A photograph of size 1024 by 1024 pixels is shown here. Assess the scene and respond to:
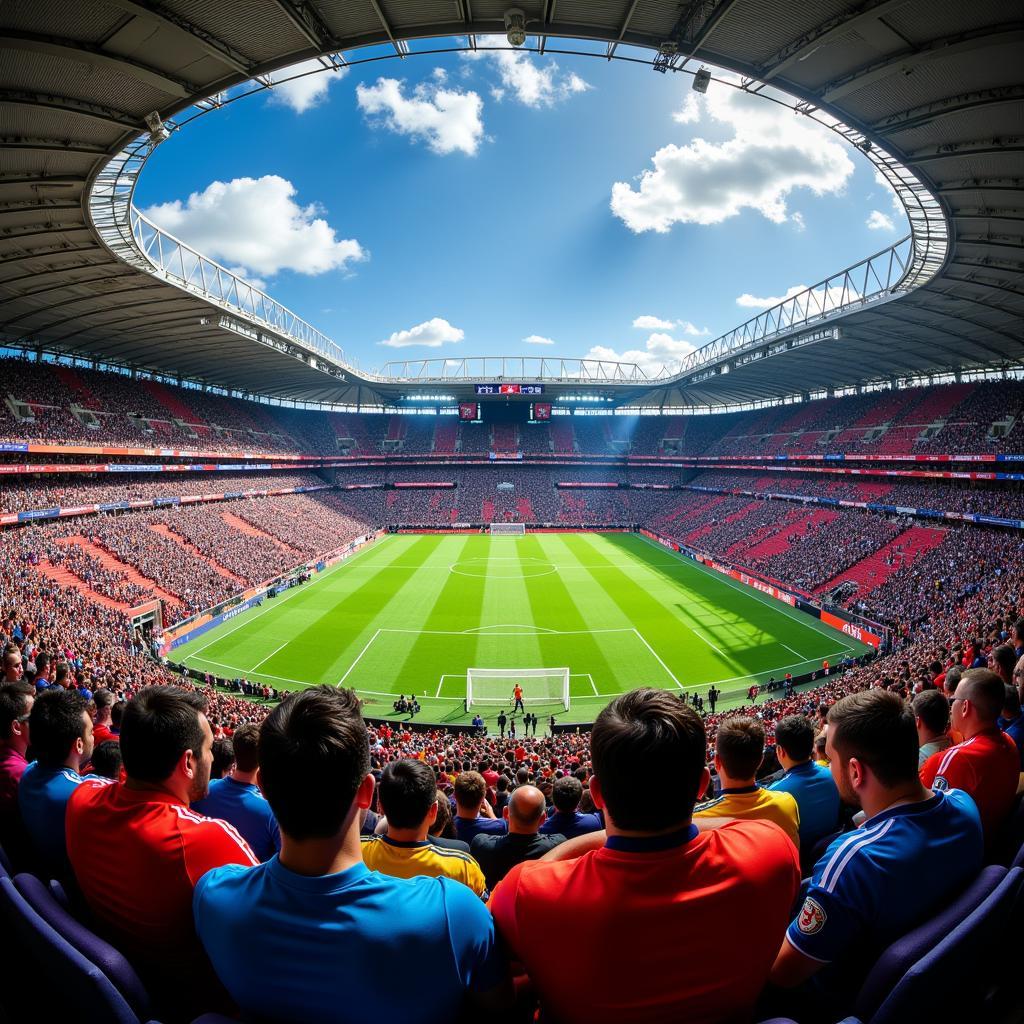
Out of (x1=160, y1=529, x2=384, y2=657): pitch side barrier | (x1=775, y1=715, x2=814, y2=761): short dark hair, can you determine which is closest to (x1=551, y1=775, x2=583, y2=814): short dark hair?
(x1=775, y1=715, x2=814, y2=761): short dark hair

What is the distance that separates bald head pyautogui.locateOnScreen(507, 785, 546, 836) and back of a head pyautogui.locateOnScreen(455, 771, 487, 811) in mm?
1124

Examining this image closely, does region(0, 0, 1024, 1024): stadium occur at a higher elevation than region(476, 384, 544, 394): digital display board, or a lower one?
lower

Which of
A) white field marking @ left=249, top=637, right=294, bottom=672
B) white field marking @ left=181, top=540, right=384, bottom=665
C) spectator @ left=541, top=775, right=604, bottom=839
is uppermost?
spectator @ left=541, top=775, right=604, bottom=839

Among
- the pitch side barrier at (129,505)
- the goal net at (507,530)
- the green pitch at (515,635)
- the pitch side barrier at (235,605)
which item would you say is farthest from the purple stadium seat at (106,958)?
the goal net at (507,530)

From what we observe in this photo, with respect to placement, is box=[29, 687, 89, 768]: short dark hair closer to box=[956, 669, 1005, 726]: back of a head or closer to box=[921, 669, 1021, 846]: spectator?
box=[921, 669, 1021, 846]: spectator

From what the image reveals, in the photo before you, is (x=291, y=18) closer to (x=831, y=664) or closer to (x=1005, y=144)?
(x=1005, y=144)

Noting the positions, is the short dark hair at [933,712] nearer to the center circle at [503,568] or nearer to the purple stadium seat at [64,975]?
the purple stadium seat at [64,975]

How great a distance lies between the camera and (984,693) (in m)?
4.23

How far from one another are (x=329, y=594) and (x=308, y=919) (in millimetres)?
38488

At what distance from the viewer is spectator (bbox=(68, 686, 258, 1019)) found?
251 cm

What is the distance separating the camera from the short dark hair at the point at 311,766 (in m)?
2.04

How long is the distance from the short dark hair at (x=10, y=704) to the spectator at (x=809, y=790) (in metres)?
6.08

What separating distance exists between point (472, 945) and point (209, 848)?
150 cm

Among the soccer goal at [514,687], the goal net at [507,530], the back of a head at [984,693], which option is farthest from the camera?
the goal net at [507,530]
